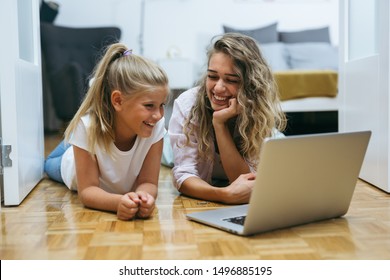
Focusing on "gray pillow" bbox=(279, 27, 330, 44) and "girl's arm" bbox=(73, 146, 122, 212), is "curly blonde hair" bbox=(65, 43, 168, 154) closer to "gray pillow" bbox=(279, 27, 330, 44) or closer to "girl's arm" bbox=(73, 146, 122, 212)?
"girl's arm" bbox=(73, 146, 122, 212)

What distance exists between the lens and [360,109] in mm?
1840

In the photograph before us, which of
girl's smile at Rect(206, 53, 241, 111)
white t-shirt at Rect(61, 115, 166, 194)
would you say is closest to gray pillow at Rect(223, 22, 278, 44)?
girl's smile at Rect(206, 53, 241, 111)

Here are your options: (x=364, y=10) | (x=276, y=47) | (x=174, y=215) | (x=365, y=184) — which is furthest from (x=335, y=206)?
(x=276, y=47)

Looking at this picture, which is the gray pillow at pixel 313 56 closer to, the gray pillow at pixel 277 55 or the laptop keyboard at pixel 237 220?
the gray pillow at pixel 277 55

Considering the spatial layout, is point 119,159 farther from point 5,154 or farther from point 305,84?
point 305,84

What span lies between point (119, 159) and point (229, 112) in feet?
1.15

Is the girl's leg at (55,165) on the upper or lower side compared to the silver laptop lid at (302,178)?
lower

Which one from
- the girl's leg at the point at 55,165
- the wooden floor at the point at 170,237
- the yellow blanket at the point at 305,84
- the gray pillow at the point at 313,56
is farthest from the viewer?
the gray pillow at the point at 313,56

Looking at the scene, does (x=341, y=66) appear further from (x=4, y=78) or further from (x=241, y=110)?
(x=4, y=78)

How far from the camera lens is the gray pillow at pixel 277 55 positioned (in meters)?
3.75

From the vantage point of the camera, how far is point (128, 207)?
121 centimetres

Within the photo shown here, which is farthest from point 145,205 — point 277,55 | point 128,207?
point 277,55

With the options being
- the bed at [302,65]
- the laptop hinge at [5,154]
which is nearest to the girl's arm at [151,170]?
the laptop hinge at [5,154]

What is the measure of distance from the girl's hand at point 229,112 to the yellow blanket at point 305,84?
5.16 feet
